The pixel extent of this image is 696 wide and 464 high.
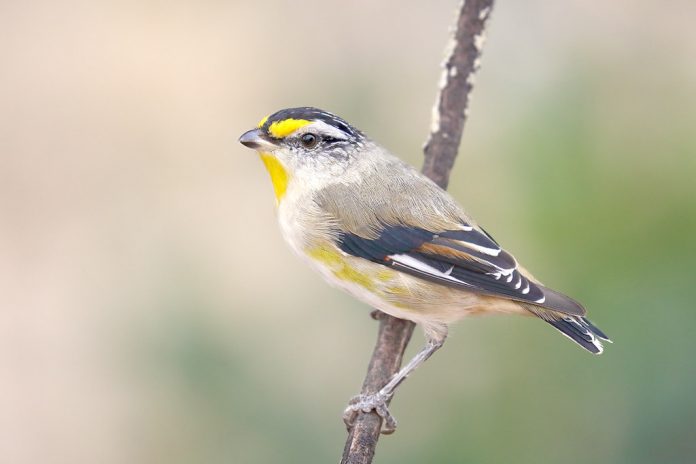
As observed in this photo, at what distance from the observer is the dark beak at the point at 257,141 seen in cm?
357

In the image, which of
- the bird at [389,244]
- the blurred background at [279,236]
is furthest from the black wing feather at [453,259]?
the blurred background at [279,236]

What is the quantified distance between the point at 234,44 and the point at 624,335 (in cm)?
473

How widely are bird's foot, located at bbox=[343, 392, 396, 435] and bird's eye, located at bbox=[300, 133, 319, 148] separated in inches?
43.3

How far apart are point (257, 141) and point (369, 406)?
120 centimetres

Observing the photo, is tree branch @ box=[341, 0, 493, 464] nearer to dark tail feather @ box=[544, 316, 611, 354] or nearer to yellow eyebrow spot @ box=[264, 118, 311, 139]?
yellow eyebrow spot @ box=[264, 118, 311, 139]

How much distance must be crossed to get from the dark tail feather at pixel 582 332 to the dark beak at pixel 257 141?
1373 millimetres

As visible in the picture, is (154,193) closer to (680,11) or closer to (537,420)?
(537,420)

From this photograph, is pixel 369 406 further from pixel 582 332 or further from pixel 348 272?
pixel 582 332

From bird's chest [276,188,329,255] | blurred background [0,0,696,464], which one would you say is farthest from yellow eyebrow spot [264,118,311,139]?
blurred background [0,0,696,464]

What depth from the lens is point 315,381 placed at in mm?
4109

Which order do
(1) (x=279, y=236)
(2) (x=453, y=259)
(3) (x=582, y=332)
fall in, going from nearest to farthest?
1. (3) (x=582, y=332)
2. (2) (x=453, y=259)
3. (1) (x=279, y=236)

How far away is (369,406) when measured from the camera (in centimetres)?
323

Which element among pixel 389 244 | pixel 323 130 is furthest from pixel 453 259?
pixel 323 130

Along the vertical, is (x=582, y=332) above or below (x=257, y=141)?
below
